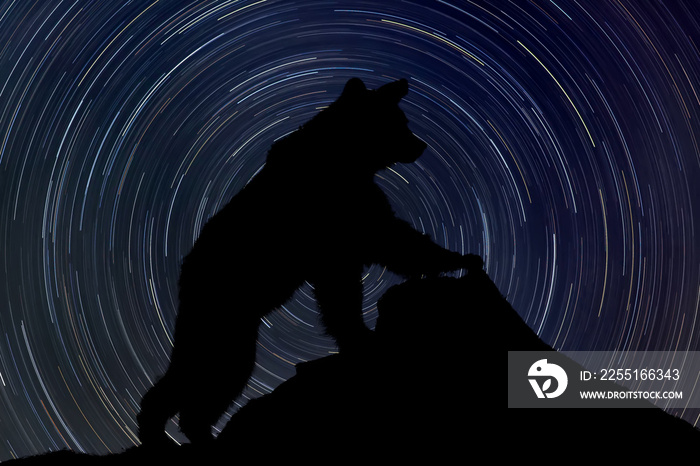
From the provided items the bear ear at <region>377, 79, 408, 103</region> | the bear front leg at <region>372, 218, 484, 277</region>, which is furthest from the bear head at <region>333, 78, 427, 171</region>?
the bear front leg at <region>372, 218, 484, 277</region>

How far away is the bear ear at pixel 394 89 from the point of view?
427 centimetres

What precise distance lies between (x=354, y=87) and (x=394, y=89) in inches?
18.6

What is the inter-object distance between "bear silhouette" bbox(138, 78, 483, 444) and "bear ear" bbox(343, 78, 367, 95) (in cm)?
8

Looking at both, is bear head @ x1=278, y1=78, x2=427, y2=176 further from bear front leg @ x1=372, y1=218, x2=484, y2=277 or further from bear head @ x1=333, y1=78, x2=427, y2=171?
bear front leg @ x1=372, y1=218, x2=484, y2=277

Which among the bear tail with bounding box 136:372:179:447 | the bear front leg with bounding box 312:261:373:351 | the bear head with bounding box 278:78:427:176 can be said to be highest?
the bear head with bounding box 278:78:427:176

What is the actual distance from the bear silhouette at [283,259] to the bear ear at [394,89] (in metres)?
0.39

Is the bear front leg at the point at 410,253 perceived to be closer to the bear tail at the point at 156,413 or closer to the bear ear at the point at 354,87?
the bear ear at the point at 354,87

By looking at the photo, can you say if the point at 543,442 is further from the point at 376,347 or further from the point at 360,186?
the point at 360,186

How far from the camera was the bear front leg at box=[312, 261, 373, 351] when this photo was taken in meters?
3.67

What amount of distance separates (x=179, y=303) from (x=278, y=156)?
156 cm

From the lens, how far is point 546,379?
10.1 feet

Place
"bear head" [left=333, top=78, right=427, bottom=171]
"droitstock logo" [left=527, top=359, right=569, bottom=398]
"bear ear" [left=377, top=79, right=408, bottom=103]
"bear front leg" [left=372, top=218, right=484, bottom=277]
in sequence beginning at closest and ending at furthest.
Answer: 1. "droitstock logo" [left=527, top=359, right=569, bottom=398]
2. "bear front leg" [left=372, top=218, right=484, bottom=277]
3. "bear head" [left=333, top=78, right=427, bottom=171]
4. "bear ear" [left=377, top=79, right=408, bottom=103]

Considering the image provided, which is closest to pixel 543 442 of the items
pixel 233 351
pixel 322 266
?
pixel 322 266

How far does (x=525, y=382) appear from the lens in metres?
2.91
